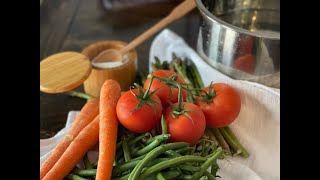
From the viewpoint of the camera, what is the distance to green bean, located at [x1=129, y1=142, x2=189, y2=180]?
71 cm

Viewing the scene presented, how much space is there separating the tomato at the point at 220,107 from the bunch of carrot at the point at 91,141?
0.18 m

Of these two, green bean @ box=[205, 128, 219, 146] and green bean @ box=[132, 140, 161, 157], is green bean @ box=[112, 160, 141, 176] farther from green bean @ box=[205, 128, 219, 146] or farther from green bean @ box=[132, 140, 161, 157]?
green bean @ box=[205, 128, 219, 146]

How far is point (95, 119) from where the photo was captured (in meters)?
0.88

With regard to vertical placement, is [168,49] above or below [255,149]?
above

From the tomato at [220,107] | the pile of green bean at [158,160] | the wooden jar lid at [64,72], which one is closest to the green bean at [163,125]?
the pile of green bean at [158,160]

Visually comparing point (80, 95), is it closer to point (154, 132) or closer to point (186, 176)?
point (154, 132)

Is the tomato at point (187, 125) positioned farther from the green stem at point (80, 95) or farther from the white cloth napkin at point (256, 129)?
the green stem at point (80, 95)

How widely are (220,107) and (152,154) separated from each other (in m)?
0.20

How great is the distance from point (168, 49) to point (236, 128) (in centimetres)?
36

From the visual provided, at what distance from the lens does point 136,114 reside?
796 millimetres

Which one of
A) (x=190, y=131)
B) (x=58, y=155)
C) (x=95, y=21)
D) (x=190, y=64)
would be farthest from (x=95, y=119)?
(x=95, y=21)

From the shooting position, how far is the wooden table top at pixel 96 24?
52.2 inches

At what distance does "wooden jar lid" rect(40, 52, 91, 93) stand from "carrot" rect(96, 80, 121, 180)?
5.0 inches

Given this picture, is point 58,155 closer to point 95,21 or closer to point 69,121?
point 69,121
